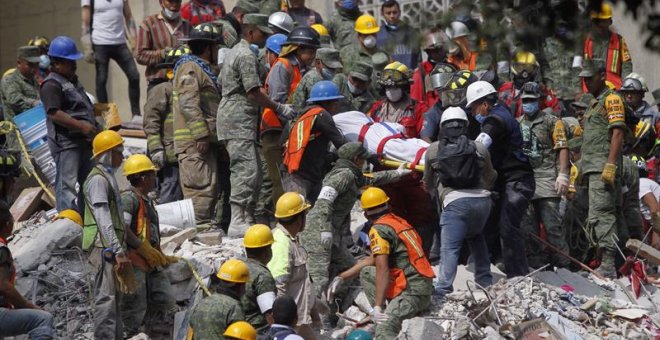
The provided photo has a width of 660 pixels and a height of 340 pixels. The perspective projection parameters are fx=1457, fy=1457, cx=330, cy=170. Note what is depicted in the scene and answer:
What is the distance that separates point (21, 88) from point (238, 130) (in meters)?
3.79

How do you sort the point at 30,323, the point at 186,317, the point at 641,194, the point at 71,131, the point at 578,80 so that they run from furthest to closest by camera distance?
the point at 578,80 < the point at 641,194 < the point at 71,131 < the point at 186,317 < the point at 30,323

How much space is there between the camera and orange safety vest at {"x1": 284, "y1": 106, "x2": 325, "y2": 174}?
1425 centimetres

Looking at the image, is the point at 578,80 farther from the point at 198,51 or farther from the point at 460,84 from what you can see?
the point at 198,51

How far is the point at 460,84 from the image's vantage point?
15016 millimetres

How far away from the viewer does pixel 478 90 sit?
1449cm

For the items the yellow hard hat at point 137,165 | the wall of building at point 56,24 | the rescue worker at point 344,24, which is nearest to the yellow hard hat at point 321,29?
the rescue worker at point 344,24

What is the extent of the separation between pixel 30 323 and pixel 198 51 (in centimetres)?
428

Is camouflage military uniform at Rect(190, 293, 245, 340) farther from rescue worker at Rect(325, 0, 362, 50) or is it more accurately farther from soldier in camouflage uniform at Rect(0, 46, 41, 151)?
rescue worker at Rect(325, 0, 362, 50)

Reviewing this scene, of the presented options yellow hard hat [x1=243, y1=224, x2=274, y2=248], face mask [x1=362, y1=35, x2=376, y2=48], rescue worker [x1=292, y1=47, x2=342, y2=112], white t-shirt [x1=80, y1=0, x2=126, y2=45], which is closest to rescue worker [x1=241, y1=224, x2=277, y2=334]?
yellow hard hat [x1=243, y1=224, x2=274, y2=248]

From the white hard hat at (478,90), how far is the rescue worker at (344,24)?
12.6 feet

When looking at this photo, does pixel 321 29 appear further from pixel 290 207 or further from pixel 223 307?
pixel 223 307

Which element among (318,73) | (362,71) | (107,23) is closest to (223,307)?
(318,73)

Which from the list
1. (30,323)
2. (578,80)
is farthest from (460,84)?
(30,323)

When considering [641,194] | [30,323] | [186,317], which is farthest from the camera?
[641,194]
